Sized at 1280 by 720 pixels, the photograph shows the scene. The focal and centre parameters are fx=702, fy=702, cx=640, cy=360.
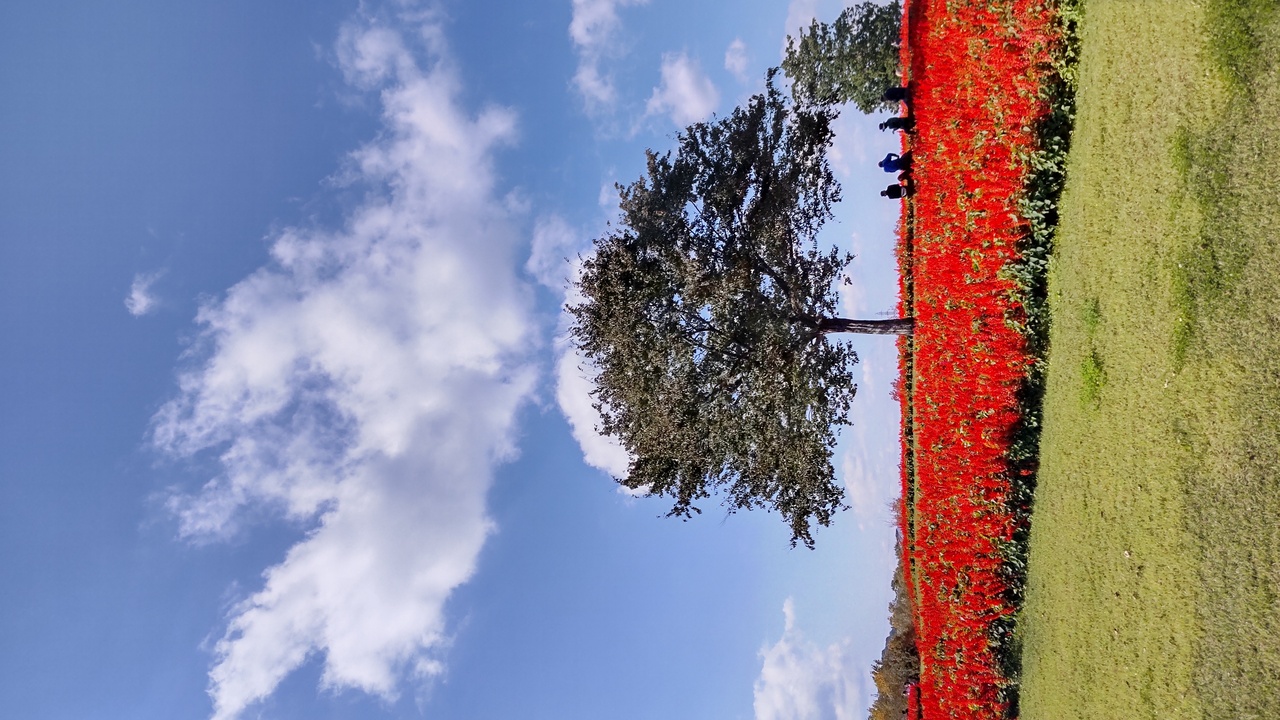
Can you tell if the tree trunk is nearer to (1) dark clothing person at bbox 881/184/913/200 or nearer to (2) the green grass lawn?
(1) dark clothing person at bbox 881/184/913/200

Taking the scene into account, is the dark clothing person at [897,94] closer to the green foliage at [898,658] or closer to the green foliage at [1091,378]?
the green foliage at [1091,378]

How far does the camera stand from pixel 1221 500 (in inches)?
346

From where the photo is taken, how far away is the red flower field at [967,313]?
1312 cm

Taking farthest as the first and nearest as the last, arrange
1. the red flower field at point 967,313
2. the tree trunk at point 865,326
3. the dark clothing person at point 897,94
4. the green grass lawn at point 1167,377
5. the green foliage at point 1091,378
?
the tree trunk at point 865,326 → the dark clothing person at point 897,94 → the red flower field at point 967,313 → the green foliage at point 1091,378 → the green grass lawn at point 1167,377

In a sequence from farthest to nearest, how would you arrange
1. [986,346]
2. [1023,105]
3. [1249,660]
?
[986,346] → [1023,105] → [1249,660]

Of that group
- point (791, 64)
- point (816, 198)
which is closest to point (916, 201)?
point (816, 198)

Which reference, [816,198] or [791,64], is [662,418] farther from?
[791,64]

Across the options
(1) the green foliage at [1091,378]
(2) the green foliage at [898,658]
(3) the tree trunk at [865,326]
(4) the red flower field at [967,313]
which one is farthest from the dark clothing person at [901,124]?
(2) the green foliage at [898,658]

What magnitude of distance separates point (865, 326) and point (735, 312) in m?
3.83

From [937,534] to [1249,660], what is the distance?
26.3 feet

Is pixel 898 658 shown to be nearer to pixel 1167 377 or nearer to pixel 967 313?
pixel 967 313

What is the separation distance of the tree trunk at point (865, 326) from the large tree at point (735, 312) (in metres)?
0.04

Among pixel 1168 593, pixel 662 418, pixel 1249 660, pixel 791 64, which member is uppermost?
pixel 791 64

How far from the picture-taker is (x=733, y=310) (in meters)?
18.5
